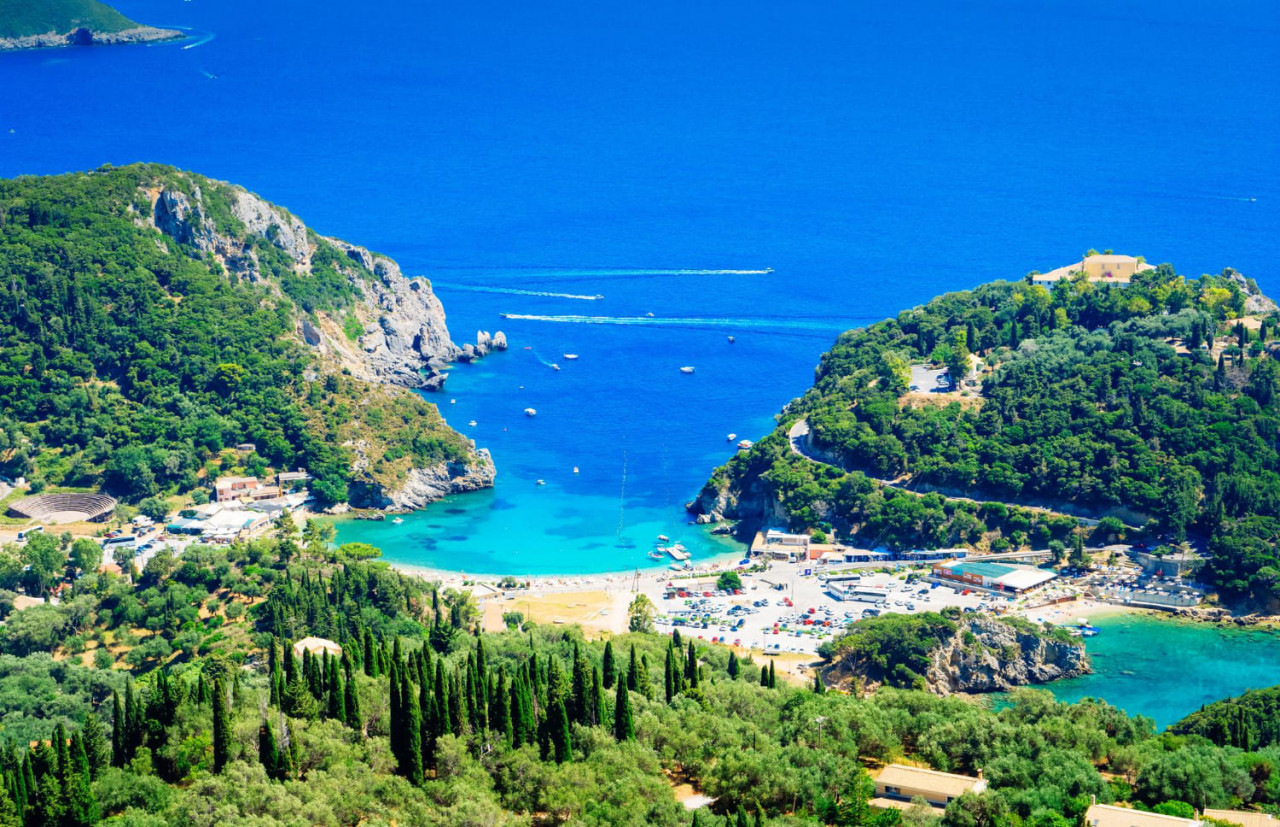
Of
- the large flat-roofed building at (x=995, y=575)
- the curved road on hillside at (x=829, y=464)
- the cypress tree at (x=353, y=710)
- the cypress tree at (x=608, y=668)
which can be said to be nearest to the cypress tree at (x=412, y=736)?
the cypress tree at (x=353, y=710)

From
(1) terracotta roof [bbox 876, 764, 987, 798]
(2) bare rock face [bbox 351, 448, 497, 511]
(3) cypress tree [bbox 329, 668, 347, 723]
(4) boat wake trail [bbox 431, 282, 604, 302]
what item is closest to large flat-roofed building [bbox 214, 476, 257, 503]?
(2) bare rock face [bbox 351, 448, 497, 511]

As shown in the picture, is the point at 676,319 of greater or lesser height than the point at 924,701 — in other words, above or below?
above

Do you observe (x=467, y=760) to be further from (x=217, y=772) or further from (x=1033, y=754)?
(x=1033, y=754)

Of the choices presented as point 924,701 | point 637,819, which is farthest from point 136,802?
point 924,701

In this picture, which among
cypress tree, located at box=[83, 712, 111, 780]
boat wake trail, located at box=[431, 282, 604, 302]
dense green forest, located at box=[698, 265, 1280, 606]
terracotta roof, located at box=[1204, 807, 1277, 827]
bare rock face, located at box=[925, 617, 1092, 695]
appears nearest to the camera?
terracotta roof, located at box=[1204, 807, 1277, 827]

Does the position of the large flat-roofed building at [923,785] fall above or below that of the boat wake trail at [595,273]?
below

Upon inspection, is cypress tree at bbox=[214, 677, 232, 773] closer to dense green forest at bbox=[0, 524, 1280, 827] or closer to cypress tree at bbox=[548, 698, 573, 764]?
dense green forest at bbox=[0, 524, 1280, 827]

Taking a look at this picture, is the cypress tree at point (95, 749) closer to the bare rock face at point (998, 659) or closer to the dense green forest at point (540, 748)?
the dense green forest at point (540, 748)
